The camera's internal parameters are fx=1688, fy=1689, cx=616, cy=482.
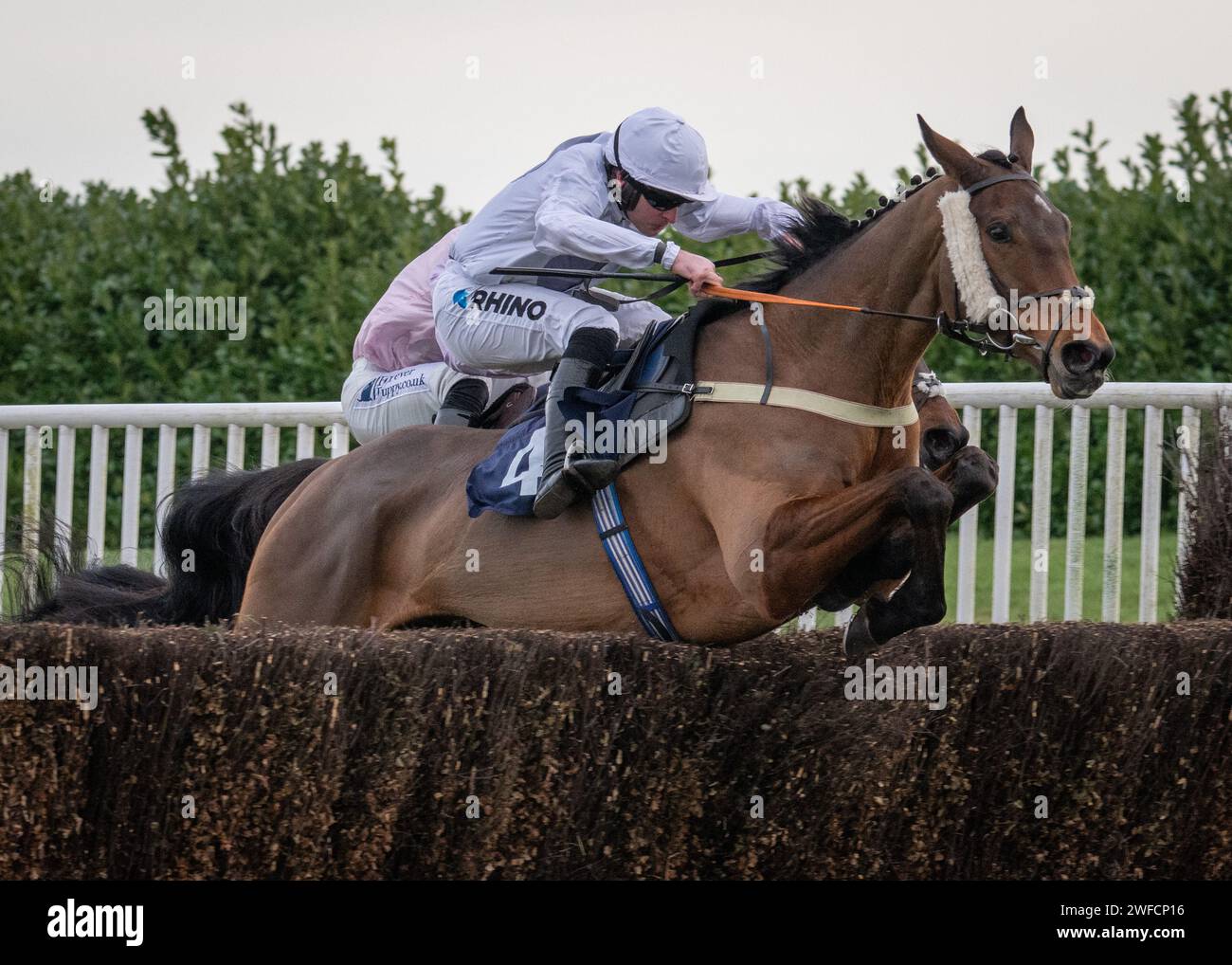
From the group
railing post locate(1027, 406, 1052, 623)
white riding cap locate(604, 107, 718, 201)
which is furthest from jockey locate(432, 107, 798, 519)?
railing post locate(1027, 406, 1052, 623)

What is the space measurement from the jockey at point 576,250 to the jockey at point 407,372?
0.87ft

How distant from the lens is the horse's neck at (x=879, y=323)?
14.8 ft

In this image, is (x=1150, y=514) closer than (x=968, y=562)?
Yes

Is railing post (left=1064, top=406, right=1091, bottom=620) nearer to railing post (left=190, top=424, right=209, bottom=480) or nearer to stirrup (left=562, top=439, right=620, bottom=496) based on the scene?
stirrup (left=562, top=439, right=620, bottom=496)

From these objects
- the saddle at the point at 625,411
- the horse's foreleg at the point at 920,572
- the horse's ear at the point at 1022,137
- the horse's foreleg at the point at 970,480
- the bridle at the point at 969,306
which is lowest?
the horse's foreleg at the point at 920,572

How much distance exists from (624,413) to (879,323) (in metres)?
0.76

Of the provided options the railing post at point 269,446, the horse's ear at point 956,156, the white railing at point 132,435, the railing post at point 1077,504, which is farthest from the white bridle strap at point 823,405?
the railing post at point 269,446

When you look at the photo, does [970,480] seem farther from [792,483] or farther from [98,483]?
[98,483]

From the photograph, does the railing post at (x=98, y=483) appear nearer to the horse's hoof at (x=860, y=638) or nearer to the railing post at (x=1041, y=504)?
the railing post at (x=1041, y=504)

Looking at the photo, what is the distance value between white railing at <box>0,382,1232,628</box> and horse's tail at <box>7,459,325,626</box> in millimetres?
651

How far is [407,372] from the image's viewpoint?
20.0ft

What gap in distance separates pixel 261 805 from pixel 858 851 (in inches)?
59.8

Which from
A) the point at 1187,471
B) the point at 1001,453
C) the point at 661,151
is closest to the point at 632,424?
the point at 661,151

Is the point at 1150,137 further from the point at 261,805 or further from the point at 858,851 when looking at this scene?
the point at 261,805
